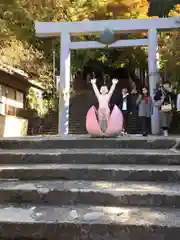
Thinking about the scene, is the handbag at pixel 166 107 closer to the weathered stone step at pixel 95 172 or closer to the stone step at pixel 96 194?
the weathered stone step at pixel 95 172

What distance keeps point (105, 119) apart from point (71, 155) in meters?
2.33

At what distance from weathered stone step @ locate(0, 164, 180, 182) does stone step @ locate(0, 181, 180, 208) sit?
18cm

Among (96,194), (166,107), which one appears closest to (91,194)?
(96,194)

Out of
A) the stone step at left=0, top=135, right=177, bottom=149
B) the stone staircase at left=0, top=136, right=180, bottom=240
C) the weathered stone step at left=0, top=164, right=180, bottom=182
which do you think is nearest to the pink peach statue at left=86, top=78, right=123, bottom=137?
the stone step at left=0, top=135, right=177, bottom=149

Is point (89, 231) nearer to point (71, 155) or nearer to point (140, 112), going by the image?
point (71, 155)

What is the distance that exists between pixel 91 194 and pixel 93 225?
26.3 inches

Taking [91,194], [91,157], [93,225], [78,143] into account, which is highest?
[78,143]

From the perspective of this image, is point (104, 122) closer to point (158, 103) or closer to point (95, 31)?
point (158, 103)

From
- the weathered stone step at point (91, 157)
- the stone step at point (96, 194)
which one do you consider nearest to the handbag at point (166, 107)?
the weathered stone step at point (91, 157)

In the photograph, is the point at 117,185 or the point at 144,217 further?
the point at 117,185

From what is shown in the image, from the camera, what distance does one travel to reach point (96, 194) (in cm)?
394

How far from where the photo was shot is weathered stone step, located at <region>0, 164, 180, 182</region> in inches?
176

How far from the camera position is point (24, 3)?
17.0 m

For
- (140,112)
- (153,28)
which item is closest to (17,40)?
(153,28)
